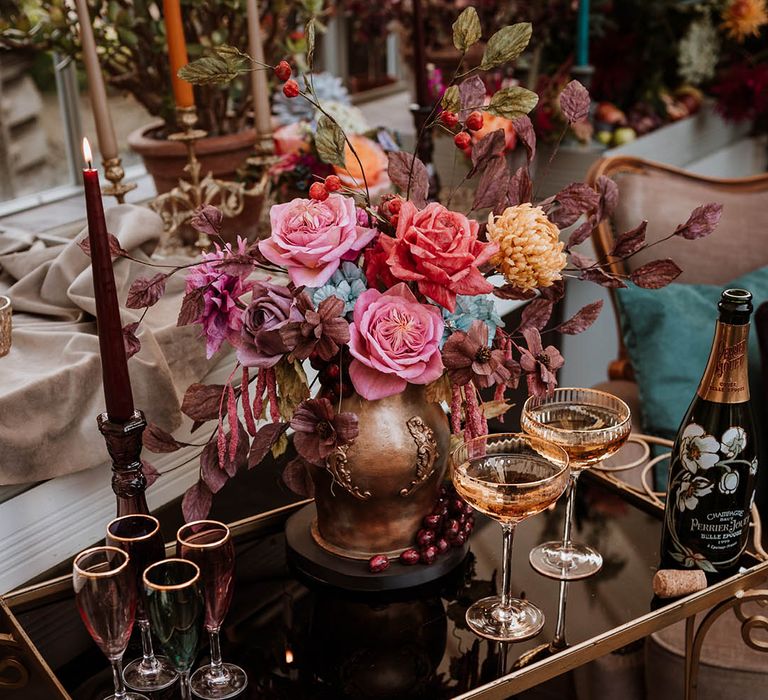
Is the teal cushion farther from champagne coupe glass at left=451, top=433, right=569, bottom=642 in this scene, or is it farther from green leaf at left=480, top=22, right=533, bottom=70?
green leaf at left=480, top=22, right=533, bottom=70

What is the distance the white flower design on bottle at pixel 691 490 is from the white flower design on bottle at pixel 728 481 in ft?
0.03

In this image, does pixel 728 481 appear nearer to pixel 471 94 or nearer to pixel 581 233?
pixel 581 233

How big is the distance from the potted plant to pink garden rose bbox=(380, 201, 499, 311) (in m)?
0.88

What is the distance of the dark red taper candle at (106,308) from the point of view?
0.75 metres

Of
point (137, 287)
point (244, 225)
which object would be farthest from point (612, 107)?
point (137, 287)

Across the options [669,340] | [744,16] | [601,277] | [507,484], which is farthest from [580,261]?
[744,16]

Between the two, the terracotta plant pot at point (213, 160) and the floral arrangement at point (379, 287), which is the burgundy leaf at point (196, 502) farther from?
the terracotta plant pot at point (213, 160)

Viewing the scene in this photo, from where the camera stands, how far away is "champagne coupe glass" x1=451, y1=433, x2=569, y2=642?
853mm

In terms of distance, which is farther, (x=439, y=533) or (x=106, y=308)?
(x=439, y=533)

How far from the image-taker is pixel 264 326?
2.64 feet

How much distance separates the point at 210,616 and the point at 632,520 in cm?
55

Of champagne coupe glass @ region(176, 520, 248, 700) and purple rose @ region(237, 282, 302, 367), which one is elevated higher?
purple rose @ region(237, 282, 302, 367)

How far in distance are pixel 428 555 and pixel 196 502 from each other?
235 mm

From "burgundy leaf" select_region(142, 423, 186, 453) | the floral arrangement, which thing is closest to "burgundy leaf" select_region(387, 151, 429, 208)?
the floral arrangement
